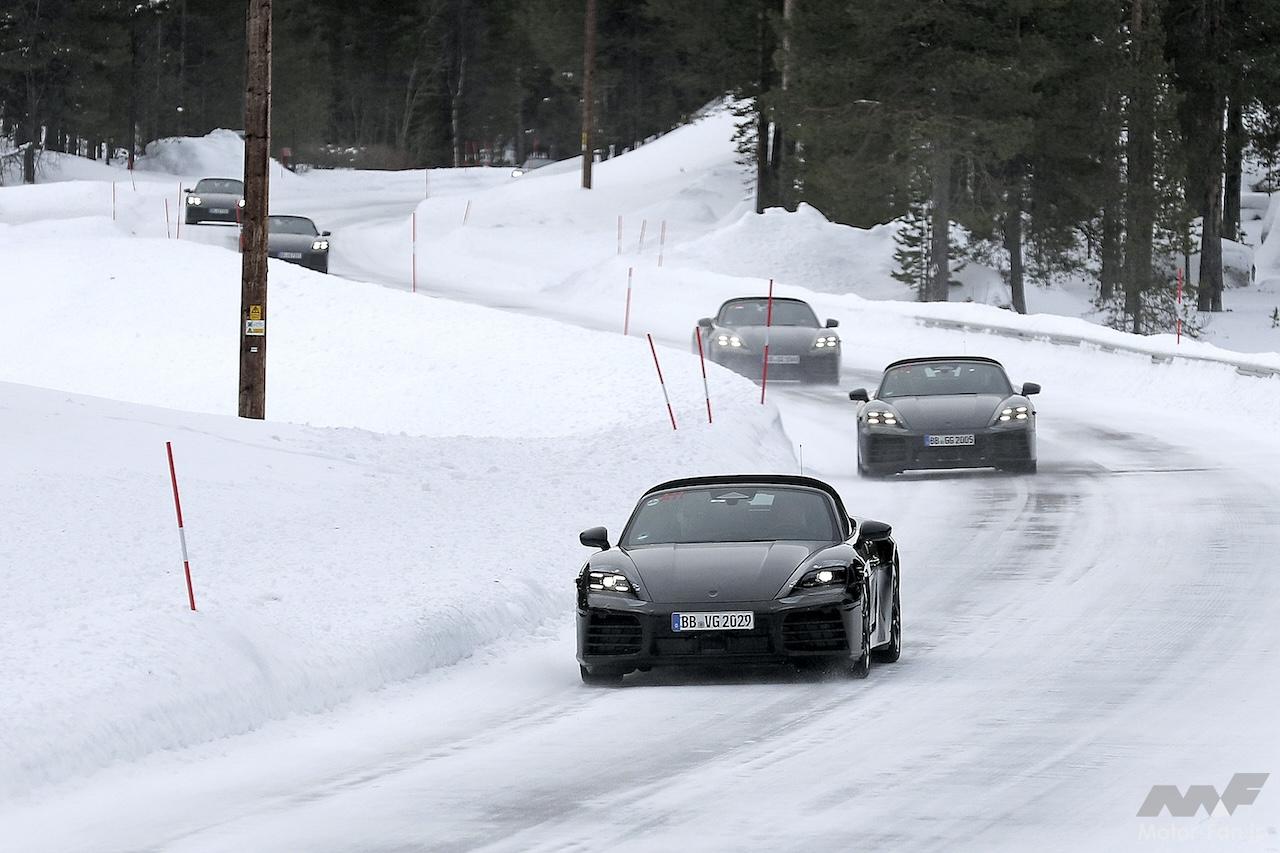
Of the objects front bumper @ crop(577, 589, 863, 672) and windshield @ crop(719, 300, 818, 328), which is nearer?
front bumper @ crop(577, 589, 863, 672)

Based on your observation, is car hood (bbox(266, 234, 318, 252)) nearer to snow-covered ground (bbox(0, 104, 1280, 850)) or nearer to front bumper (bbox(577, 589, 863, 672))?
snow-covered ground (bbox(0, 104, 1280, 850))

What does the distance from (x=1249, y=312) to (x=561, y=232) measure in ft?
69.2

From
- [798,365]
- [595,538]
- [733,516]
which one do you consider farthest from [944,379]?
[595,538]

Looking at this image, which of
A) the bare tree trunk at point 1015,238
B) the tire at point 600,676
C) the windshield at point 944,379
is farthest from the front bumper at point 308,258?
the tire at point 600,676

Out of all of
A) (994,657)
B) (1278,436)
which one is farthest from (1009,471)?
(994,657)

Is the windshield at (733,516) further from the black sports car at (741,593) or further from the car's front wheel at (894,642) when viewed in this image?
the car's front wheel at (894,642)

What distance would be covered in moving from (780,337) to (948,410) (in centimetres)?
1127

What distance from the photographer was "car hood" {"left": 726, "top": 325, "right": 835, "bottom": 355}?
3369cm

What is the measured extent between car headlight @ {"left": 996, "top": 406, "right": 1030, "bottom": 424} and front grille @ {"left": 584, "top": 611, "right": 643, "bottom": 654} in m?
12.1

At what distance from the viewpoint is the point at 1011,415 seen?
75.3 feet

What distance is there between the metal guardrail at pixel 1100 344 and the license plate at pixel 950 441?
26.9 ft

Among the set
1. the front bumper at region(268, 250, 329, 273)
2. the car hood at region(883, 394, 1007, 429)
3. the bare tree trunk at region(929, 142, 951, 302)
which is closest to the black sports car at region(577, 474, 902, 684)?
the car hood at region(883, 394, 1007, 429)

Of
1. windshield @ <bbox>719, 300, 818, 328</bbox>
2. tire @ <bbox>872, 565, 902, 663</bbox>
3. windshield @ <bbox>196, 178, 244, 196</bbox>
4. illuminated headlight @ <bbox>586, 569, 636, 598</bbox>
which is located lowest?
tire @ <bbox>872, 565, 902, 663</bbox>

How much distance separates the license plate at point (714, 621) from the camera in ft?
37.0
